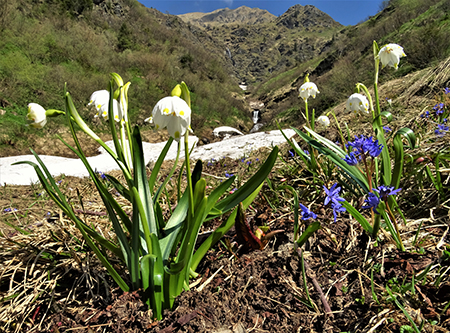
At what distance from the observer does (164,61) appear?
2031 centimetres

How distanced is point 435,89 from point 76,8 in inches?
1031

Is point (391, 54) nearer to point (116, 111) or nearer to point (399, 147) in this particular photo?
point (399, 147)

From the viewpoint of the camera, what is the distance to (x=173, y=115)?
0.98 metres

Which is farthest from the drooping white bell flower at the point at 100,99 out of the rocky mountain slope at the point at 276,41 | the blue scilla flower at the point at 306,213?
the rocky mountain slope at the point at 276,41

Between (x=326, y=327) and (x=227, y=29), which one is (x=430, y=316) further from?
(x=227, y=29)

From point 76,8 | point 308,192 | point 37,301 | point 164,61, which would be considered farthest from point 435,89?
point 76,8

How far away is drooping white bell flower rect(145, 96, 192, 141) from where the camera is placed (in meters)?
0.96

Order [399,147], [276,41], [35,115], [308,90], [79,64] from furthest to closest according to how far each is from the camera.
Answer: [276,41]
[79,64]
[308,90]
[399,147]
[35,115]

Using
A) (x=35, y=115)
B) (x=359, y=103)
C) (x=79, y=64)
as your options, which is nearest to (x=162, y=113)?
(x=35, y=115)

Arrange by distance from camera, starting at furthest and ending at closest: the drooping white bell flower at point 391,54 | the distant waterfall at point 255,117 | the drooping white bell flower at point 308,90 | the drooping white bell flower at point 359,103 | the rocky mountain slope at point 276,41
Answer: the rocky mountain slope at point 276,41
the distant waterfall at point 255,117
the drooping white bell flower at point 308,90
the drooping white bell flower at point 359,103
the drooping white bell flower at point 391,54

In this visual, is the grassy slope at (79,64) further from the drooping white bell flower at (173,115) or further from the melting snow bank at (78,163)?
the drooping white bell flower at (173,115)

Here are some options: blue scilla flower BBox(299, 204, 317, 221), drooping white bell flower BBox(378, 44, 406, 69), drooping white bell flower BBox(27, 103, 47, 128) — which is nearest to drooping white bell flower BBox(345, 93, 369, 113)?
drooping white bell flower BBox(378, 44, 406, 69)

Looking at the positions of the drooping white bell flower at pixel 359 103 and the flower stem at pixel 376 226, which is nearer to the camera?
the flower stem at pixel 376 226

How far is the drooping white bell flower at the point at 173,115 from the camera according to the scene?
956 millimetres
